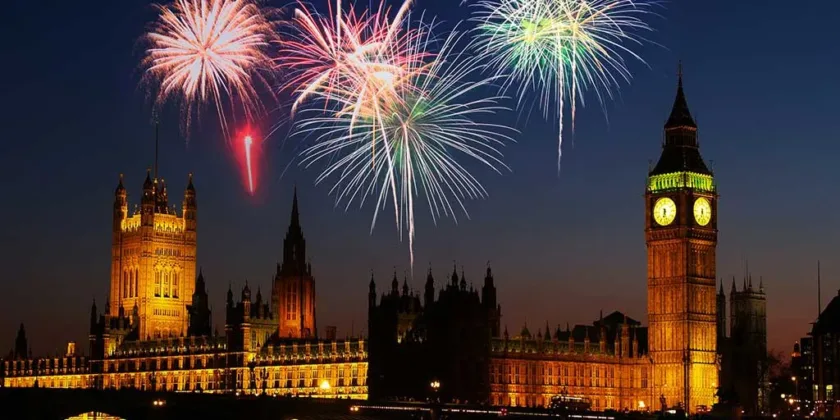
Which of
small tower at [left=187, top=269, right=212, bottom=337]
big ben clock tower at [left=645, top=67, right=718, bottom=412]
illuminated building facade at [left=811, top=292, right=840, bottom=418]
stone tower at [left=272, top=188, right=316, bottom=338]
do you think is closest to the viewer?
illuminated building facade at [left=811, top=292, right=840, bottom=418]

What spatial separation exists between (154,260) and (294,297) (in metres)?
41.2

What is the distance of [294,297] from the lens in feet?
499

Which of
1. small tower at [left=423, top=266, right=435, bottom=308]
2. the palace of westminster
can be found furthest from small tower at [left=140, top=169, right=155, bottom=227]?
small tower at [left=423, top=266, right=435, bottom=308]

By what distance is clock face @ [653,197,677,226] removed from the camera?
131 m

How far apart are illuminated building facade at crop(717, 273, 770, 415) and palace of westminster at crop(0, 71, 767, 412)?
15 cm

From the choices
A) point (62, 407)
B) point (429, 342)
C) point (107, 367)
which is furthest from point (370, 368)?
point (107, 367)

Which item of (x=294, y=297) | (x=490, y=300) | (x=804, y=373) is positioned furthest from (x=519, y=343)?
(x=804, y=373)

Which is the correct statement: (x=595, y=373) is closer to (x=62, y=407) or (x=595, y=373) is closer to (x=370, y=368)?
(x=370, y=368)

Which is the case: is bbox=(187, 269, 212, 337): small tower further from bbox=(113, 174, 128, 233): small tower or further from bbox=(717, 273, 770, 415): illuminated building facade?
bbox=(717, 273, 770, 415): illuminated building facade

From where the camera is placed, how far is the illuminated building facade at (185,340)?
13875 cm

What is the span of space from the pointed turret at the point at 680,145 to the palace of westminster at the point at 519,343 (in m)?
0.12

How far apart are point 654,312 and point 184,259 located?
76.1m

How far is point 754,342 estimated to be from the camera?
5768 inches

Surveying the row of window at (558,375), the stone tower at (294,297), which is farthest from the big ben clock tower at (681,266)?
the stone tower at (294,297)
